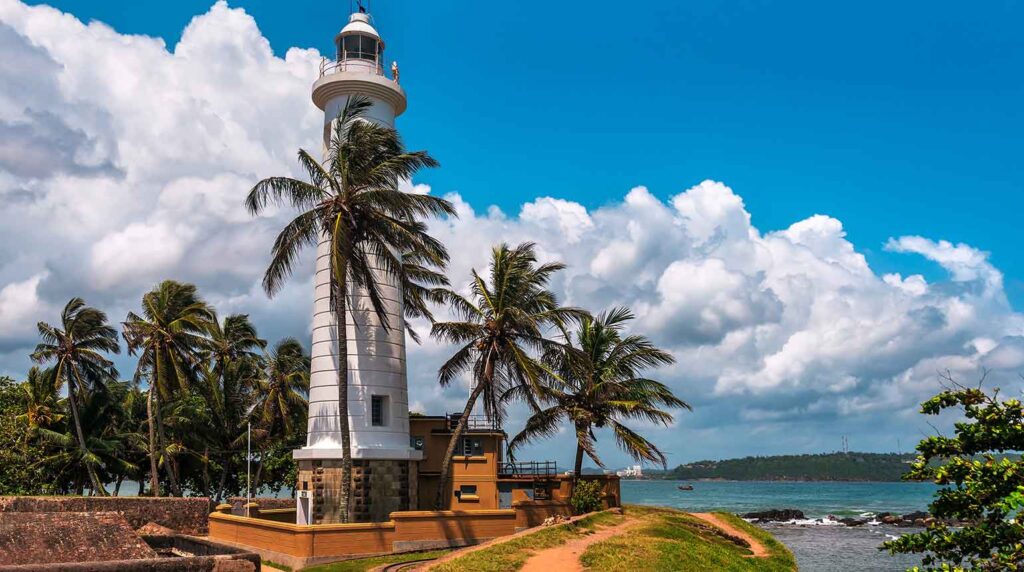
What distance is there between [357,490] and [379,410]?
10.4 ft

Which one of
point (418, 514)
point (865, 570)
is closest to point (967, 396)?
point (418, 514)

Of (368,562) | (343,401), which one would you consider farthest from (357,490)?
(368,562)

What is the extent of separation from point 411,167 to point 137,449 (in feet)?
106

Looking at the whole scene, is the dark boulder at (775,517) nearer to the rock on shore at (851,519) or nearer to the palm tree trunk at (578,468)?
the rock on shore at (851,519)

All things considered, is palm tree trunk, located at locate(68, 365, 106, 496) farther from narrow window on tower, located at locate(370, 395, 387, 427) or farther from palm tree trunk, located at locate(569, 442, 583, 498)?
palm tree trunk, located at locate(569, 442, 583, 498)

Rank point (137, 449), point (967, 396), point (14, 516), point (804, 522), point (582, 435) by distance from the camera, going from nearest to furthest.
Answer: point (967, 396) < point (14, 516) < point (582, 435) < point (137, 449) < point (804, 522)

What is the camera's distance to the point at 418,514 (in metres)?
27.1

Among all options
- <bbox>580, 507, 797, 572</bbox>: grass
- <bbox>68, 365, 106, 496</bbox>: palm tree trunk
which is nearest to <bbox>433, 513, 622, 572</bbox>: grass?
<bbox>580, 507, 797, 572</bbox>: grass

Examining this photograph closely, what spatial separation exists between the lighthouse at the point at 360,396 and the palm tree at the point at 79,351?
19.5 meters

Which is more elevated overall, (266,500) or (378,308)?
(378,308)

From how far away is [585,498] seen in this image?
3259 cm

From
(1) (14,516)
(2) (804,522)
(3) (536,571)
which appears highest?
(1) (14,516)

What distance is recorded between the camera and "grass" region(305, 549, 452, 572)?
77.6ft

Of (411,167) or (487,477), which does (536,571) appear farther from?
(411,167)
